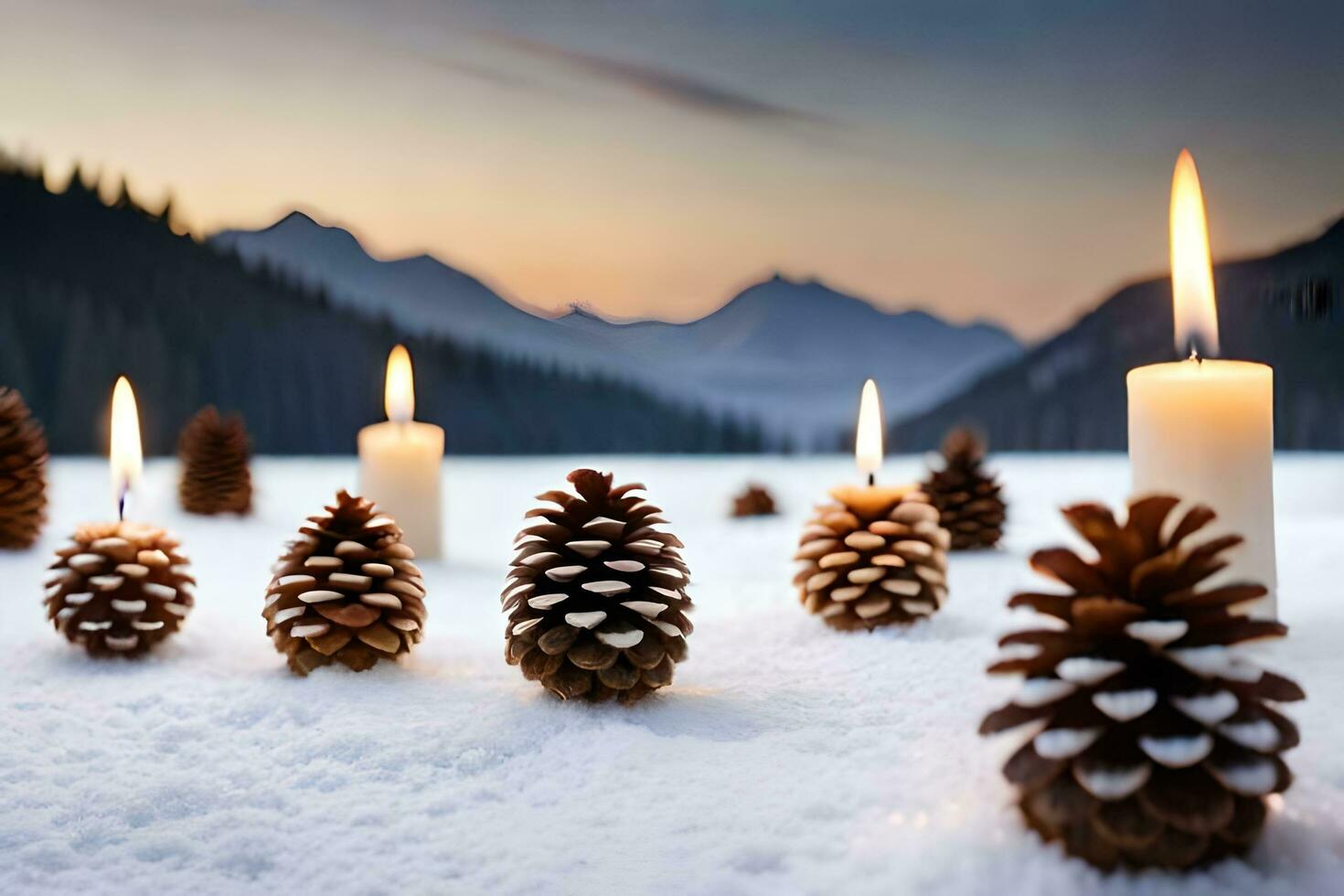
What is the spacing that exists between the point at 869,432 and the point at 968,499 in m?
0.95

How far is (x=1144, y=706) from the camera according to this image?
608 millimetres

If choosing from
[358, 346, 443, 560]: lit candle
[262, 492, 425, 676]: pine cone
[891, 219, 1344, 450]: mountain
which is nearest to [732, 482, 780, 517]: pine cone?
[891, 219, 1344, 450]: mountain

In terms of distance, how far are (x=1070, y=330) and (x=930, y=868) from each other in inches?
126

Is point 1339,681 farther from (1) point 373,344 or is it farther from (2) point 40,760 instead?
(1) point 373,344

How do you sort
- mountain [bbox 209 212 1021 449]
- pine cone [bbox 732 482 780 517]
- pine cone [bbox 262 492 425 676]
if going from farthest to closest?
mountain [bbox 209 212 1021 449] → pine cone [bbox 732 482 780 517] → pine cone [bbox 262 492 425 676]

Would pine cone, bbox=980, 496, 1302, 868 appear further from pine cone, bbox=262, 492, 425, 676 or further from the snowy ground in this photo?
pine cone, bbox=262, 492, 425, 676

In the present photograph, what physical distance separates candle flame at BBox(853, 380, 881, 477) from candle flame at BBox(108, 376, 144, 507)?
1073 millimetres

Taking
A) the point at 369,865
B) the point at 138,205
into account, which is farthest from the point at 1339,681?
the point at 138,205

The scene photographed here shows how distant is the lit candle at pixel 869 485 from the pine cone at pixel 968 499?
34.6 inches

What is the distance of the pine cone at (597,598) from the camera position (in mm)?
1069

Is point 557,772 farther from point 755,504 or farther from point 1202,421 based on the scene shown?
point 755,504

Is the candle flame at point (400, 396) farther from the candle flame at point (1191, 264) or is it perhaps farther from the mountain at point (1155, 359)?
the mountain at point (1155, 359)

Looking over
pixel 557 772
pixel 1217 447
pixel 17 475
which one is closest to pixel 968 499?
pixel 1217 447

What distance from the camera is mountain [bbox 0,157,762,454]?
318cm
